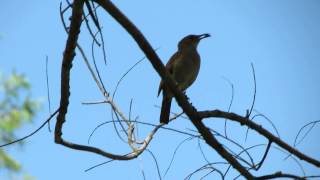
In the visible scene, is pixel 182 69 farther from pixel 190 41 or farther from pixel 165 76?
pixel 165 76

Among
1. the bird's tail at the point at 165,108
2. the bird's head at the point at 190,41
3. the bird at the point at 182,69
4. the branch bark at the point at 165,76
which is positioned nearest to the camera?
the branch bark at the point at 165,76

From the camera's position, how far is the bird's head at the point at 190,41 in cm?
754

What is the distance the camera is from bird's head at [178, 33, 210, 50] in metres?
7.54

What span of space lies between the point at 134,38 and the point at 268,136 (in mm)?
1046

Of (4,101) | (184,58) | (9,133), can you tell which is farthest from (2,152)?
(184,58)

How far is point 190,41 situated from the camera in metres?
7.67

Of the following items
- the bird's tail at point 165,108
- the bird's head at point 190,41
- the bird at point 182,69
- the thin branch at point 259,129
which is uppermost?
the bird's head at point 190,41

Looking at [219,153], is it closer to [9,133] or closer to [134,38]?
[134,38]

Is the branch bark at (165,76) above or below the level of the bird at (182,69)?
below

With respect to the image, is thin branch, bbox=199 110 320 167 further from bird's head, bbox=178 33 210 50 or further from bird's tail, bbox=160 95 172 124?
bird's head, bbox=178 33 210 50

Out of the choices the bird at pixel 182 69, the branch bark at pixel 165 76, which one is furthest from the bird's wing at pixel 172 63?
the branch bark at pixel 165 76

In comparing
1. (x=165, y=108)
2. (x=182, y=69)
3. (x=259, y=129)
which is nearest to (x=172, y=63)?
(x=182, y=69)

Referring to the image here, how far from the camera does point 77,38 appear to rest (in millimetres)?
3023

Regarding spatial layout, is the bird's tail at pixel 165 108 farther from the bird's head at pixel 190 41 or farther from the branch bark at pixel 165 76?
the branch bark at pixel 165 76
